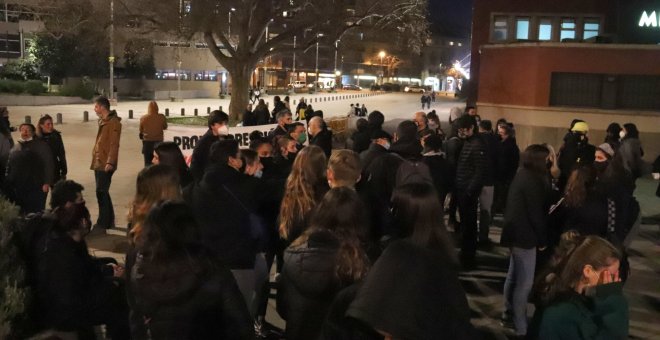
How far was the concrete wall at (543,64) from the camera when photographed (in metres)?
21.1

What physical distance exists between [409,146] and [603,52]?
16974 mm

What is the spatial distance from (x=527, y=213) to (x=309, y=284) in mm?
3027

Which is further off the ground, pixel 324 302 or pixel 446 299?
pixel 446 299

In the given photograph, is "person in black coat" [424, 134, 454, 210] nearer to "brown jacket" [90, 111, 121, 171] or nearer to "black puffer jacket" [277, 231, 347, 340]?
"brown jacket" [90, 111, 121, 171]

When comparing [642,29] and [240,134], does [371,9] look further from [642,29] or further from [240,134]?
[240,134]

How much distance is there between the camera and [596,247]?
3.18 meters

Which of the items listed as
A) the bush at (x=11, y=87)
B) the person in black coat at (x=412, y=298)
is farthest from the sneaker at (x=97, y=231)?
the bush at (x=11, y=87)

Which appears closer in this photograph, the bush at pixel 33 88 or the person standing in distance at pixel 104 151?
the person standing in distance at pixel 104 151

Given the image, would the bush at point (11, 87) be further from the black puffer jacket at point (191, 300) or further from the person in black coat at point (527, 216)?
the black puffer jacket at point (191, 300)

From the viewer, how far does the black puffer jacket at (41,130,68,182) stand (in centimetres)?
891

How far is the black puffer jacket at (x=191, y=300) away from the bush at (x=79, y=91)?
46.5m

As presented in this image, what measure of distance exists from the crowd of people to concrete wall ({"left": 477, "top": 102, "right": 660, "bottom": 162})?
1459 cm

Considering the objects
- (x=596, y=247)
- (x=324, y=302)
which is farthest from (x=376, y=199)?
(x=596, y=247)

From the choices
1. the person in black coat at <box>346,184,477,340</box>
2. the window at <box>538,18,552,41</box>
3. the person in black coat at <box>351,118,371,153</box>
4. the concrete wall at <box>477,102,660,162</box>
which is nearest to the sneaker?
the person in black coat at <box>351,118,371,153</box>
